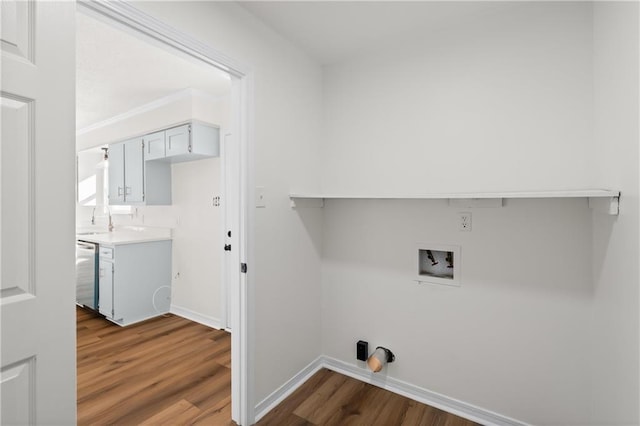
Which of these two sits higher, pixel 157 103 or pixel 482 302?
pixel 157 103

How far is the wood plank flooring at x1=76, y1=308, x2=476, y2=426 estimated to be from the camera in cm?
191

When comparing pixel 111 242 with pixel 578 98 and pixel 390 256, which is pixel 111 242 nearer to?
pixel 390 256

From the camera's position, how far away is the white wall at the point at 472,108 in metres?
1.67

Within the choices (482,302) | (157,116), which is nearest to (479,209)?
(482,302)

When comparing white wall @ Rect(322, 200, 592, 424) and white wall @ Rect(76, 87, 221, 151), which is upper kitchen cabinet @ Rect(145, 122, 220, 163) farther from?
white wall @ Rect(322, 200, 592, 424)

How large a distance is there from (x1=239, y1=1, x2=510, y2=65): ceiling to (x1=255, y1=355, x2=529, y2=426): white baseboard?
2298 mm

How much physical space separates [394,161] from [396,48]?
76cm

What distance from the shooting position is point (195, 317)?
357 centimetres

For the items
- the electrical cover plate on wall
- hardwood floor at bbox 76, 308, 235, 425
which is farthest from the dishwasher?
the electrical cover plate on wall

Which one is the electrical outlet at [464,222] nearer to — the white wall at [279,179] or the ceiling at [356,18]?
the white wall at [279,179]

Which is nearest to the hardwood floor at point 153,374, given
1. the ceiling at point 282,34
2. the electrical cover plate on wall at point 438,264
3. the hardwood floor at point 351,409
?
the hardwood floor at point 351,409

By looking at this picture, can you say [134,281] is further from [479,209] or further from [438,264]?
[479,209]

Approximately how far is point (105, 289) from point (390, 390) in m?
3.11

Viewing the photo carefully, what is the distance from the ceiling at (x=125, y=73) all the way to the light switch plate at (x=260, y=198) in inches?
33.4
